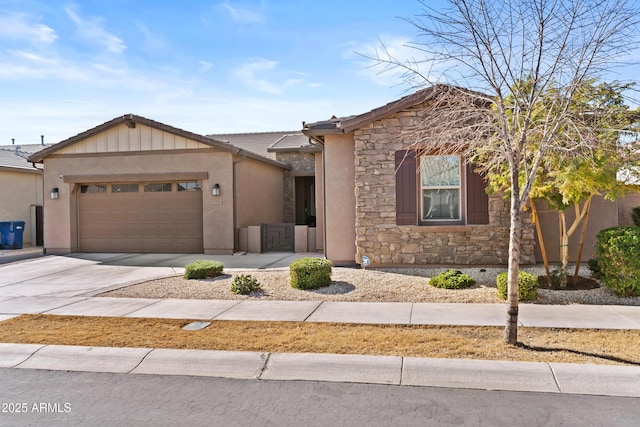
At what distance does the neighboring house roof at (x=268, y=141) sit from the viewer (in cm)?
2222

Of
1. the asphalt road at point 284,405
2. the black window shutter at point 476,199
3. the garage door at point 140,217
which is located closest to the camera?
the asphalt road at point 284,405

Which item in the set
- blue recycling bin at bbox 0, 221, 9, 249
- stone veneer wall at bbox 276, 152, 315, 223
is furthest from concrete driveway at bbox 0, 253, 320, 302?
stone veneer wall at bbox 276, 152, 315, 223

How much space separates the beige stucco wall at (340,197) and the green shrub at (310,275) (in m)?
2.33

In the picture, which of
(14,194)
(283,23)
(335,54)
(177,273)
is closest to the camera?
(335,54)

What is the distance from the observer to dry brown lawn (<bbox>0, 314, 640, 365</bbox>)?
594 cm

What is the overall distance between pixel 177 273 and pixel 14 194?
39.4 feet

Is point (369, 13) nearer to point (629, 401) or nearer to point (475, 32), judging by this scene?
point (475, 32)

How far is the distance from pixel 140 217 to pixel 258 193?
13.9ft

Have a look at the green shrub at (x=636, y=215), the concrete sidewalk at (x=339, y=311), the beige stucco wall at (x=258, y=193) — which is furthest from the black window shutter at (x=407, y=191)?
the beige stucco wall at (x=258, y=193)

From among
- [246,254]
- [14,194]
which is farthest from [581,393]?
[14,194]

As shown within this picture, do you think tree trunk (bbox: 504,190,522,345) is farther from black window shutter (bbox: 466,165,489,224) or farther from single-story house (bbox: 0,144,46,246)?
single-story house (bbox: 0,144,46,246)

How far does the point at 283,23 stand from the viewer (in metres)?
9.20

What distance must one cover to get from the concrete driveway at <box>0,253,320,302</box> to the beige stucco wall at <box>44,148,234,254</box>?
2.47ft

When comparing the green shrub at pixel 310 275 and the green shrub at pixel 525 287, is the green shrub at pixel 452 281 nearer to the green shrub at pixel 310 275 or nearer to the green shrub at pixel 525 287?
the green shrub at pixel 525 287
